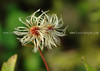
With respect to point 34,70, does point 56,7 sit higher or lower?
higher

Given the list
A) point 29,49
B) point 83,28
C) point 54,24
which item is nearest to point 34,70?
point 29,49

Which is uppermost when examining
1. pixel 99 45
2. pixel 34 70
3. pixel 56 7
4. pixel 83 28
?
pixel 56 7

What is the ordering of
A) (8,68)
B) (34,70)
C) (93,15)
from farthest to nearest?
(93,15) → (34,70) → (8,68)

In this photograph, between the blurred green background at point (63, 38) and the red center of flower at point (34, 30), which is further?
the blurred green background at point (63, 38)

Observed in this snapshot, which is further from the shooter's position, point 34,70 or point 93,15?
point 93,15

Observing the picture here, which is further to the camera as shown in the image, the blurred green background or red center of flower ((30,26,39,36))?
the blurred green background

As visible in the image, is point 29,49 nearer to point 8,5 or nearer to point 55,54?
point 55,54

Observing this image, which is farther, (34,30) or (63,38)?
(63,38)

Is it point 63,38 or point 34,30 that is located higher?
point 34,30
